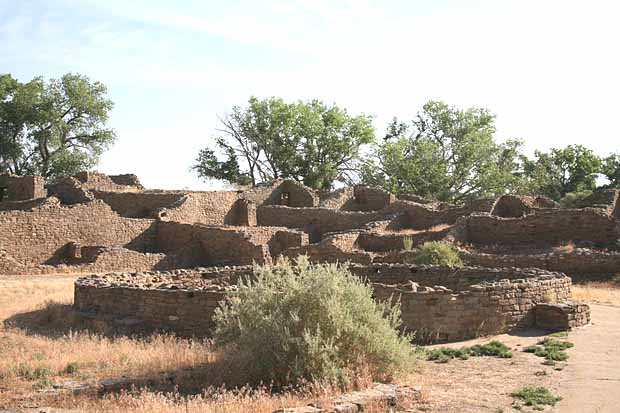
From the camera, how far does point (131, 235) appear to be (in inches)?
1069

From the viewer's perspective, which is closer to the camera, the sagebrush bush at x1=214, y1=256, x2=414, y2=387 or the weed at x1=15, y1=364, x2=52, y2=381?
the sagebrush bush at x1=214, y1=256, x2=414, y2=387

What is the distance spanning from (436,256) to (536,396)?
12.1 meters

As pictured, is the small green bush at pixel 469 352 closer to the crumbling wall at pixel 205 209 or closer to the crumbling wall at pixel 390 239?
the crumbling wall at pixel 390 239

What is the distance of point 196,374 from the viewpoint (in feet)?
31.4

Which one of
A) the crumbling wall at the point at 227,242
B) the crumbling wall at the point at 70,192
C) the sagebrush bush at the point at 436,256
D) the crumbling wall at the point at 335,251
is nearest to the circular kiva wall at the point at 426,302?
the sagebrush bush at the point at 436,256

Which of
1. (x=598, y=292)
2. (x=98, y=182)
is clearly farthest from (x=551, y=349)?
(x=98, y=182)

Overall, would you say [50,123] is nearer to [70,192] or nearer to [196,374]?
[70,192]

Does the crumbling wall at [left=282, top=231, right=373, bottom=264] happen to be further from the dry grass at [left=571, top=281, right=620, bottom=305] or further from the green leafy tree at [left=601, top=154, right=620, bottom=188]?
the green leafy tree at [left=601, top=154, right=620, bottom=188]

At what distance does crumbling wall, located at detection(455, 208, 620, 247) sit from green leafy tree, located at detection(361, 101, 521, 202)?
2418 centimetres

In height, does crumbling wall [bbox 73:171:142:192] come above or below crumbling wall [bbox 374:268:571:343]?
above

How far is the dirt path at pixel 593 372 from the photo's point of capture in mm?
7941

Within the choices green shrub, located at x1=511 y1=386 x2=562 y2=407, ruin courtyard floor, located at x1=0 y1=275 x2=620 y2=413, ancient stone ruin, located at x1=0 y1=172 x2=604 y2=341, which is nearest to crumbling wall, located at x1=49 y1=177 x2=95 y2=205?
ancient stone ruin, located at x1=0 y1=172 x2=604 y2=341

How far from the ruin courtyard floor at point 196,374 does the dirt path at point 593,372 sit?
0.04ft

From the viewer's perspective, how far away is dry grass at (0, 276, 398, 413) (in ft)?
26.6
